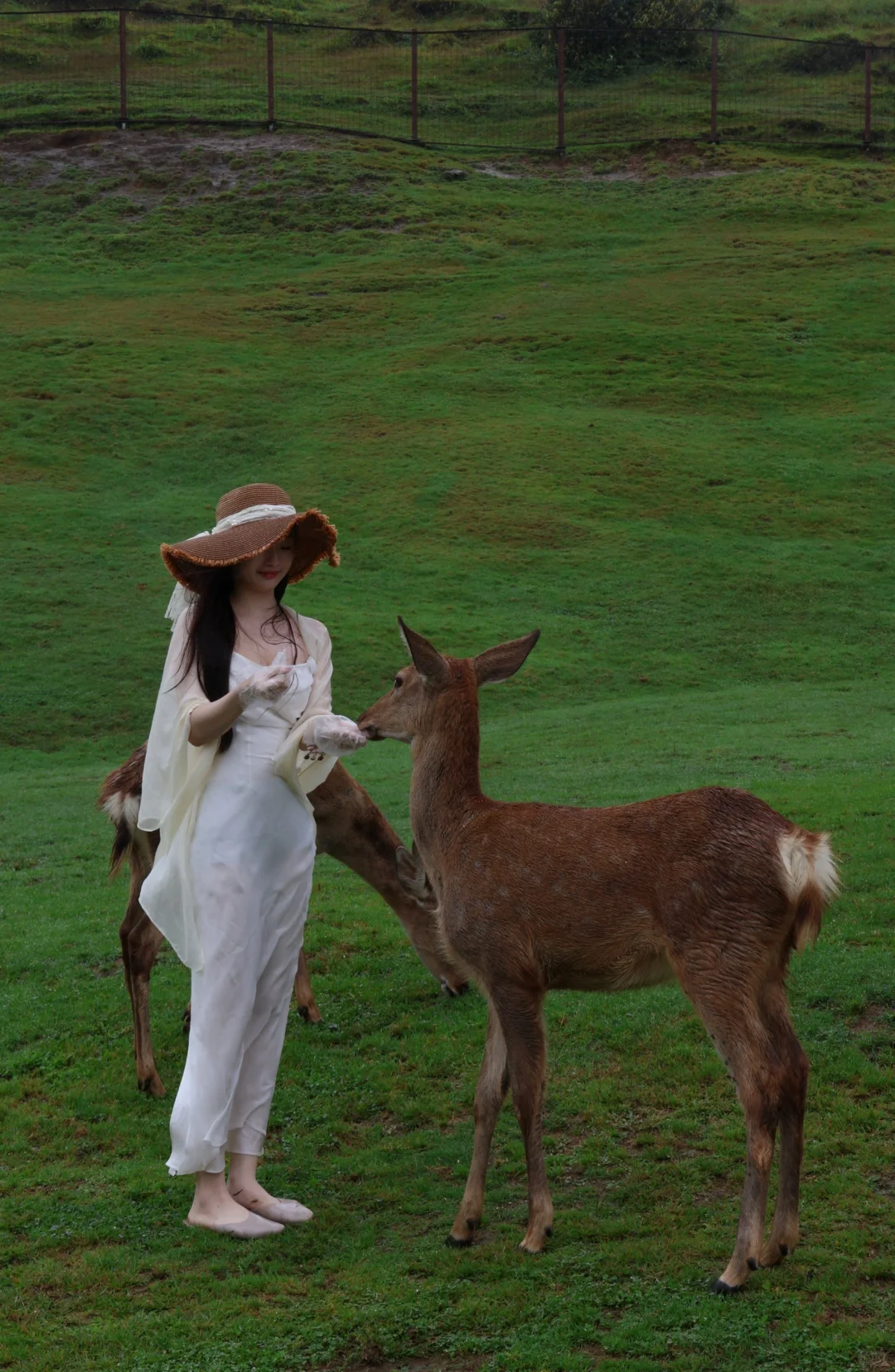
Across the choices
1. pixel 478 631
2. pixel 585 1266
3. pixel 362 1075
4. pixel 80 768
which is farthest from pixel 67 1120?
pixel 478 631

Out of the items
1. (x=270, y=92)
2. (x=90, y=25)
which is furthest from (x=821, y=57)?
(x=90, y=25)

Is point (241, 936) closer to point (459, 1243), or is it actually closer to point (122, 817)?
point (459, 1243)

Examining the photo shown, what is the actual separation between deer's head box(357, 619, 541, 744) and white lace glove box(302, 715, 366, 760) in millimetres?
597

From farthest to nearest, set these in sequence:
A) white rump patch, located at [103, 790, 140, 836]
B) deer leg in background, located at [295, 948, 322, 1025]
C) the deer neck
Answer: deer leg in background, located at [295, 948, 322, 1025] < white rump patch, located at [103, 790, 140, 836] < the deer neck

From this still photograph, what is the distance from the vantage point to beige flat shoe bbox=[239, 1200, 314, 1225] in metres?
6.47

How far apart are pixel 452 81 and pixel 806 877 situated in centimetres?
6583

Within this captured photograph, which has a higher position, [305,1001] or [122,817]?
[122,817]

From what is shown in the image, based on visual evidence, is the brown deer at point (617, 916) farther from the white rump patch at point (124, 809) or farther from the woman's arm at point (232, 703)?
the white rump patch at point (124, 809)

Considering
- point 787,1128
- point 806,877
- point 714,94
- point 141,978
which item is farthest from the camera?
point 714,94

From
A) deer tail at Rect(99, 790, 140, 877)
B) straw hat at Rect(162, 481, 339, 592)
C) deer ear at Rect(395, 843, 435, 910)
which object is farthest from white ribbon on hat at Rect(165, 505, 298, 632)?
deer tail at Rect(99, 790, 140, 877)

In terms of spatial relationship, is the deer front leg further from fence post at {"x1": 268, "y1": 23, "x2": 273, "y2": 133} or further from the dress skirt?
fence post at {"x1": 268, "y1": 23, "x2": 273, "y2": 133}

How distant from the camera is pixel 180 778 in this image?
21.0 feet

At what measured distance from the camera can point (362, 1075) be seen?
324 inches

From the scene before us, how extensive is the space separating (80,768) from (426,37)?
58.1 m
